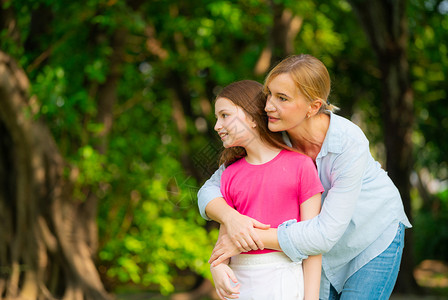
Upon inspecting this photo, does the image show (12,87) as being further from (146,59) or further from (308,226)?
(308,226)

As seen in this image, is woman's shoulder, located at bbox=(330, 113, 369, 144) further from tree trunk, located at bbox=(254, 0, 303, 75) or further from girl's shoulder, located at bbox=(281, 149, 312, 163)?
tree trunk, located at bbox=(254, 0, 303, 75)

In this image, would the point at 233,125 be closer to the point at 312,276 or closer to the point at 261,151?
the point at 261,151

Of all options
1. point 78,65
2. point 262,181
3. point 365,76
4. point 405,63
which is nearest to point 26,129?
point 78,65

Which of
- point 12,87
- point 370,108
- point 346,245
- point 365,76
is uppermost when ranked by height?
point 346,245

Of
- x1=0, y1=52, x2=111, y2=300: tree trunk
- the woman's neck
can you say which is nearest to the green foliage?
x1=0, y1=52, x2=111, y2=300: tree trunk

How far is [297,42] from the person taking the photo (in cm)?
1045

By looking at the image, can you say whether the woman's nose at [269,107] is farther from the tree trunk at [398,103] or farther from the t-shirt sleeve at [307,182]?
the tree trunk at [398,103]

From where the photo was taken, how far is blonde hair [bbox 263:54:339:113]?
201cm

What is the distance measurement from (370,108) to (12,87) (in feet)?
29.7

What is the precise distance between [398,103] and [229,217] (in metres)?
7.30

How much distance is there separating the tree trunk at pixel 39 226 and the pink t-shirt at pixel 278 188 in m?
4.39

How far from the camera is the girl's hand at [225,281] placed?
201cm

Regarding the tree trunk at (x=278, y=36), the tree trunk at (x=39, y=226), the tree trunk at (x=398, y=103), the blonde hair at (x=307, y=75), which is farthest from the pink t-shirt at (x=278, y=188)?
the tree trunk at (x=278, y=36)

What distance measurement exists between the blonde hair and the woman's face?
0.02 metres
